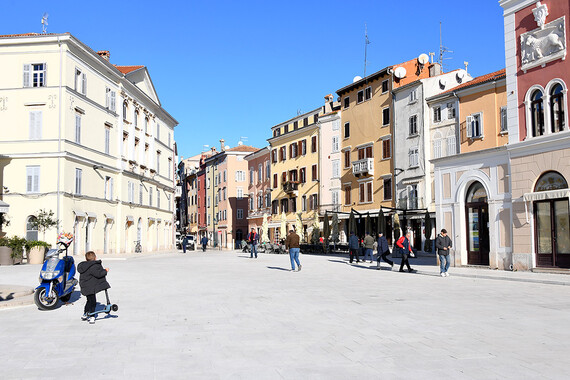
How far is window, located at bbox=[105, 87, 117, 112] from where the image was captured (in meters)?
44.1

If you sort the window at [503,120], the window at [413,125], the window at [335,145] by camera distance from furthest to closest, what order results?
the window at [335,145] < the window at [413,125] < the window at [503,120]

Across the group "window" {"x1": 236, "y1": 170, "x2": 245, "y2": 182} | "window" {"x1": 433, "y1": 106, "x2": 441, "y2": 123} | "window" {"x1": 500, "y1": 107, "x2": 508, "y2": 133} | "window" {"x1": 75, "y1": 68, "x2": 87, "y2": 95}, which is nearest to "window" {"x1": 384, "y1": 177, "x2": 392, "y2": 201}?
"window" {"x1": 433, "y1": 106, "x2": 441, "y2": 123}

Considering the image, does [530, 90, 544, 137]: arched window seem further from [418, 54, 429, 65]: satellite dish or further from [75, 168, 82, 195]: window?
[418, 54, 429, 65]: satellite dish

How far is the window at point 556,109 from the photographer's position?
21266mm

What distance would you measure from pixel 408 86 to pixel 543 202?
88.5ft

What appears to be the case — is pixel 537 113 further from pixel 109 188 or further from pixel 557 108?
pixel 109 188

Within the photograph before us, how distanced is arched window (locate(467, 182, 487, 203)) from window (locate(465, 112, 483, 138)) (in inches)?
641

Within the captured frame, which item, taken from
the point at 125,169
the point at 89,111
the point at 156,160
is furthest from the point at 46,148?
the point at 156,160

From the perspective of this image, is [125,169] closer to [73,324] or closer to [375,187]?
[375,187]

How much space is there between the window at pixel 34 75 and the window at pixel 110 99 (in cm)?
702

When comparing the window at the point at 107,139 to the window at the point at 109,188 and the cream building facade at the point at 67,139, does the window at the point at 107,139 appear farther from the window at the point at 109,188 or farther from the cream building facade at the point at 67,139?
the window at the point at 109,188

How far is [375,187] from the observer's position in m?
51.6

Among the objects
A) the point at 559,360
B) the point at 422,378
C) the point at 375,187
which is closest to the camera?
the point at 422,378

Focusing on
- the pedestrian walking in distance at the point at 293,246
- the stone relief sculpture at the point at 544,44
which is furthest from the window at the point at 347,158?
the stone relief sculpture at the point at 544,44
